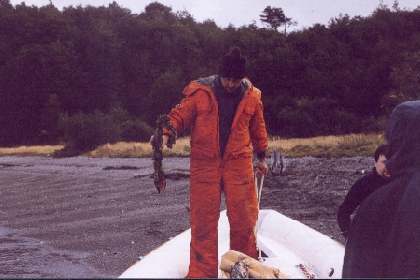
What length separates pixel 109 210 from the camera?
12.9 m

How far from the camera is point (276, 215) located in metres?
6.19

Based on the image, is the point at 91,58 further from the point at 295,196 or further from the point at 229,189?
the point at 229,189

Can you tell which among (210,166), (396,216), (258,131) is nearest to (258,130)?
(258,131)

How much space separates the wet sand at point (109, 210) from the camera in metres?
8.49

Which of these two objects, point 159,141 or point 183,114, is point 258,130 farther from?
point 159,141

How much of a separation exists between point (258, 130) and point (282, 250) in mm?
1051

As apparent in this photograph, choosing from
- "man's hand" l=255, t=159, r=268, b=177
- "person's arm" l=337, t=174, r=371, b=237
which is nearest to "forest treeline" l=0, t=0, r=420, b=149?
"man's hand" l=255, t=159, r=268, b=177

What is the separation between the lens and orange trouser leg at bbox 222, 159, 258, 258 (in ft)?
15.3

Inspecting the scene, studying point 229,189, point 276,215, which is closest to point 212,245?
point 229,189

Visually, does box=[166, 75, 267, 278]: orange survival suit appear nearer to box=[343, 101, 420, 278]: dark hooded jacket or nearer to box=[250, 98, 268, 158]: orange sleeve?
box=[250, 98, 268, 158]: orange sleeve

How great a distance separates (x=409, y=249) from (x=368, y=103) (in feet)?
122

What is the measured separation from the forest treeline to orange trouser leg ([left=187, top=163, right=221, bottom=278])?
1072 inches

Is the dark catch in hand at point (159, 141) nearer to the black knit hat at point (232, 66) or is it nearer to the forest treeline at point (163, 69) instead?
the black knit hat at point (232, 66)

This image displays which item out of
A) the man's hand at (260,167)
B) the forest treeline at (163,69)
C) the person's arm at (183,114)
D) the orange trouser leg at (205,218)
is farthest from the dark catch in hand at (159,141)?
the forest treeline at (163,69)
